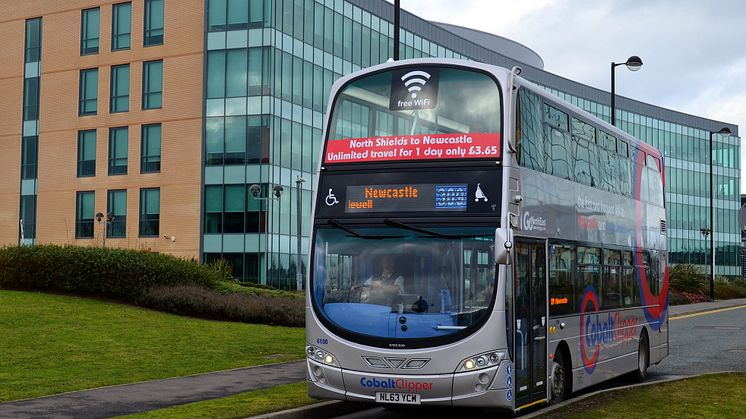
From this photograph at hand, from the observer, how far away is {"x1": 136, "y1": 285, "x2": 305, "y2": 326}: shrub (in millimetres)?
25172

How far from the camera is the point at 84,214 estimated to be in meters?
53.9

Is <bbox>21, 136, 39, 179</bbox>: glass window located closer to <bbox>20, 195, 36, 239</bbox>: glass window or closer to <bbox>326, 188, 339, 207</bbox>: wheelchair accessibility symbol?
Answer: <bbox>20, 195, 36, 239</bbox>: glass window

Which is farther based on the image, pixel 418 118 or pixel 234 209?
pixel 234 209

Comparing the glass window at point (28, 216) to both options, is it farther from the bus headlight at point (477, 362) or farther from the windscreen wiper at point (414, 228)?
the bus headlight at point (477, 362)

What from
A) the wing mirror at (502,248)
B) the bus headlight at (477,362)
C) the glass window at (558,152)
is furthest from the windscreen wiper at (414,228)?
the glass window at (558,152)

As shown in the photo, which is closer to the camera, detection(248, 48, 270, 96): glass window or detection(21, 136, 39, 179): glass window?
detection(248, 48, 270, 96): glass window

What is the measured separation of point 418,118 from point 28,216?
48.2 m

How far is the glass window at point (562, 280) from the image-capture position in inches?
512

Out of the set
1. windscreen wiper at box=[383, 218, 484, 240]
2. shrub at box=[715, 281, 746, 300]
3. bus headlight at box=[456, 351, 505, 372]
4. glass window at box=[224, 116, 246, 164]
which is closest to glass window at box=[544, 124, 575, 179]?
windscreen wiper at box=[383, 218, 484, 240]

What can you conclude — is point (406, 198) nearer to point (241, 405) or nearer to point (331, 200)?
point (331, 200)

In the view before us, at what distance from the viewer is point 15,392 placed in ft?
45.2

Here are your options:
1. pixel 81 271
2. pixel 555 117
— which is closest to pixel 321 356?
pixel 555 117

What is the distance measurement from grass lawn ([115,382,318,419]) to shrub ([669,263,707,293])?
45.4 metres

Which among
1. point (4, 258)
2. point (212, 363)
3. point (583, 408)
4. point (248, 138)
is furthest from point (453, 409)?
point (248, 138)
